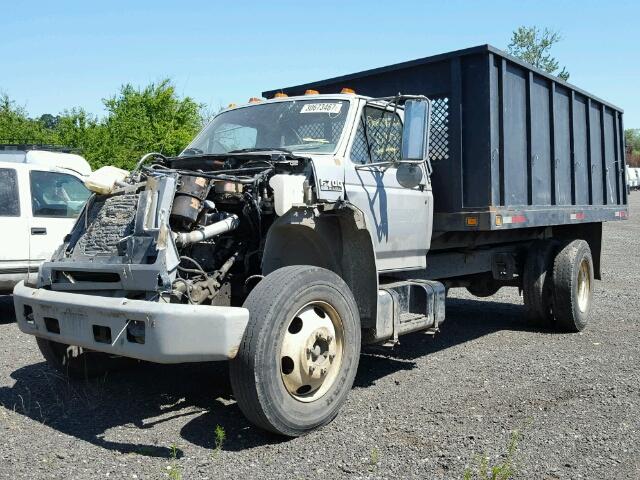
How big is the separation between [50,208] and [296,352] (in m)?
5.51

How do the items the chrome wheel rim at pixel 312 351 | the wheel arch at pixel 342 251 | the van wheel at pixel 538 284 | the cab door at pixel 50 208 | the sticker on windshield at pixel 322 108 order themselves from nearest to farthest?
the chrome wheel rim at pixel 312 351 → the wheel arch at pixel 342 251 → the sticker on windshield at pixel 322 108 → the van wheel at pixel 538 284 → the cab door at pixel 50 208

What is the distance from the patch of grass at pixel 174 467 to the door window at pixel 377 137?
257cm

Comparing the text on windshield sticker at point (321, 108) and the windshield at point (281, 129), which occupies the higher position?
the text on windshield sticker at point (321, 108)

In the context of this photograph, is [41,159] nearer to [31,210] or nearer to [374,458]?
[31,210]

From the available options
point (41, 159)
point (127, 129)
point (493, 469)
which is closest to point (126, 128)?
point (127, 129)

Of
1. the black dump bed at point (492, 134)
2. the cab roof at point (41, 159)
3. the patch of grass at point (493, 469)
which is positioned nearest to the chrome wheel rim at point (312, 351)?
the patch of grass at point (493, 469)

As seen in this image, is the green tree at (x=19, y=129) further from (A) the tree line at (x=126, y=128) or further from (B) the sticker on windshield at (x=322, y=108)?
(B) the sticker on windshield at (x=322, y=108)

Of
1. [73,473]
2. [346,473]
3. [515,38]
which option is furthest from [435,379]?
[515,38]

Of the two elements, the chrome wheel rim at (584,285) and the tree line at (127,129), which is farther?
the tree line at (127,129)

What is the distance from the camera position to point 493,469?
361cm

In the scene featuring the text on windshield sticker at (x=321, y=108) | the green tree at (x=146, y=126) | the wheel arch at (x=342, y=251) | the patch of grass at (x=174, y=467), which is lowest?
the patch of grass at (x=174, y=467)

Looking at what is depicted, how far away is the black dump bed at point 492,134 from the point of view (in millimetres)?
6316

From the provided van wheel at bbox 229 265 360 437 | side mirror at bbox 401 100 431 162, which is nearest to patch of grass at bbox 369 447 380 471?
van wheel at bbox 229 265 360 437

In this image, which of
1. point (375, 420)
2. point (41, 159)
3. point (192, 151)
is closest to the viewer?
point (375, 420)
